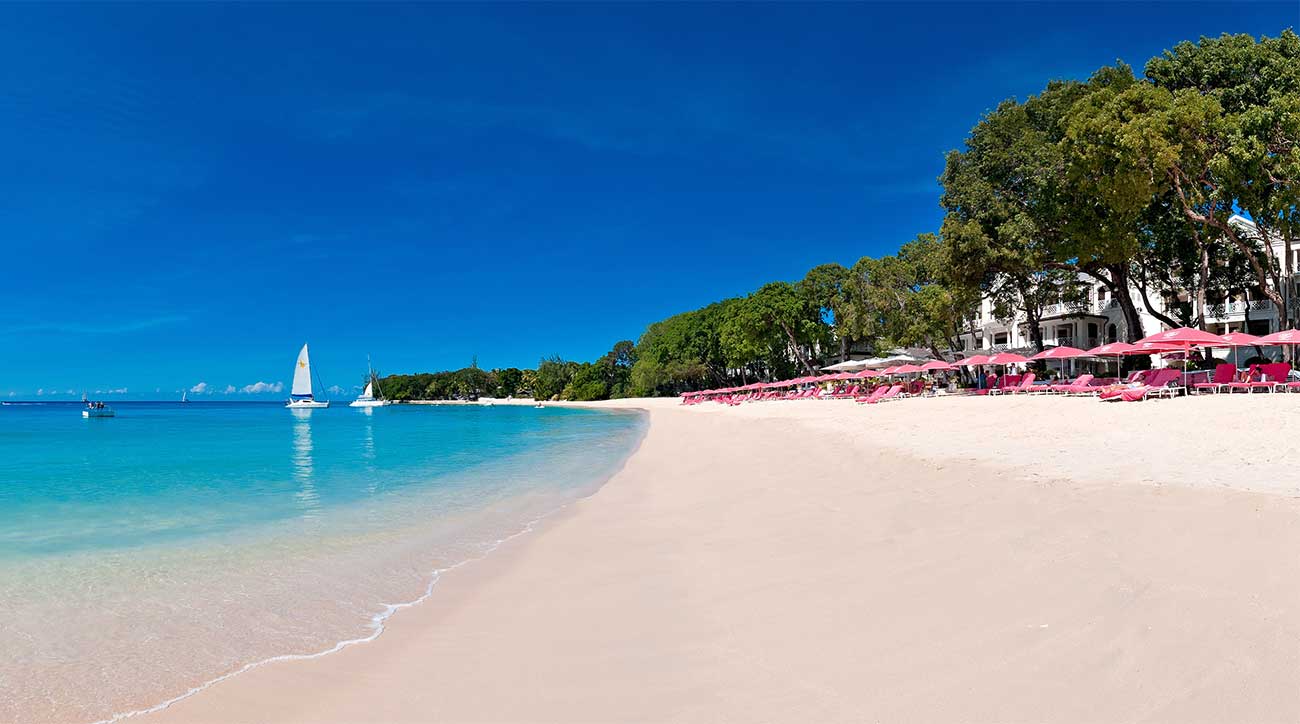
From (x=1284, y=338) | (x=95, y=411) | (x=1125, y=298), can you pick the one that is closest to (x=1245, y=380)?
(x=1284, y=338)

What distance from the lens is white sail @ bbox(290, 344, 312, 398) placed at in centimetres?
8794

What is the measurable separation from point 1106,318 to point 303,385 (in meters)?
94.0

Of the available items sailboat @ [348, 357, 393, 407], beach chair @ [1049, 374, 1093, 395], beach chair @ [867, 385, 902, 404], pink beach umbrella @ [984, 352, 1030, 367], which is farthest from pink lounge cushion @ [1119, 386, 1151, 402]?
sailboat @ [348, 357, 393, 407]

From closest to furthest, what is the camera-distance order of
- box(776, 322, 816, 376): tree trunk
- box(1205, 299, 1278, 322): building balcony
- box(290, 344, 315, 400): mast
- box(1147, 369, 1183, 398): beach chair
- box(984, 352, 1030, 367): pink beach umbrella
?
1. box(1147, 369, 1183, 398): beach chair
2. box(984, 352, 1030, 367): pink beach umbrella
3. box(1205, 299, 1278, 322): building balcony
4. box(776, 322, 816, 376): tree trunk
5. box(290, 344, 315, 400): mast

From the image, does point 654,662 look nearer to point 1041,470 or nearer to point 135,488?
point 1041,470

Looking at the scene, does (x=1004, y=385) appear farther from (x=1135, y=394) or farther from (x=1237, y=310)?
(x=1237, y=310)

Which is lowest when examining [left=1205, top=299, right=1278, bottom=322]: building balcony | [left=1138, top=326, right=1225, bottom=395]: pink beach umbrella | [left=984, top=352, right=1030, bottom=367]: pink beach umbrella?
[left=984, top=352, right=1030, bottom=367]: pink beach umbrella

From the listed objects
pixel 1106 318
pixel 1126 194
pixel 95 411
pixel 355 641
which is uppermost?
pixel 1126 194

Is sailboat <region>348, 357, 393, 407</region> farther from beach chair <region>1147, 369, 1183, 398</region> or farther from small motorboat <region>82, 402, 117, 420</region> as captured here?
beach chair <region>1147, 369, 1183, 398</region>

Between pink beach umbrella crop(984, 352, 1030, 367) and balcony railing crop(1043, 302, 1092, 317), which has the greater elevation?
balcony railing crop(1043, 302, 1092, 317)

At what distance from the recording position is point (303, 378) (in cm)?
9144

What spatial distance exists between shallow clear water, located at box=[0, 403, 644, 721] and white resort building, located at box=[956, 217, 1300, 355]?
100 ft

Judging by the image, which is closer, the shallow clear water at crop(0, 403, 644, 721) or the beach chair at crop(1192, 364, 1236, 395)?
the shallow clear water at crop(0, 403, 644, 721)

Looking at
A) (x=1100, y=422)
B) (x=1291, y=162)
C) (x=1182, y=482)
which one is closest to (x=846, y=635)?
(x=1182, y=482)
